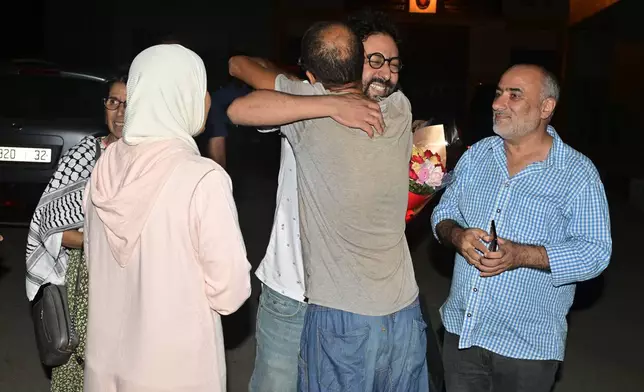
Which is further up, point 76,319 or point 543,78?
point 543,78

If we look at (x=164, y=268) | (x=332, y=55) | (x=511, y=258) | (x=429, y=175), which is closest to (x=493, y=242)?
(x=511, y=258)

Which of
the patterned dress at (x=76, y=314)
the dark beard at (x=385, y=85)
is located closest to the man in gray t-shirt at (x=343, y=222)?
the dark beard at (x=385, y=85)

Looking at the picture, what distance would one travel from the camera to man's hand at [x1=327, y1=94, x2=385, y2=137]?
3129mm

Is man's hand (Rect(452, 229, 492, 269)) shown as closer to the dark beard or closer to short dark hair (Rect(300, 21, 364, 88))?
the dark beard

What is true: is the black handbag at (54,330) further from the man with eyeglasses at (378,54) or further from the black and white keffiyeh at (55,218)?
the man with eyeglasses at (378,54)

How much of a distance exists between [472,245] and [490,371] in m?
0.66

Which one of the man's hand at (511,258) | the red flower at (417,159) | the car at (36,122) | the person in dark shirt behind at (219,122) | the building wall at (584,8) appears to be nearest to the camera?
the man's hand at (511,258)

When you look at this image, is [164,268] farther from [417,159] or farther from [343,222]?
[417,159]

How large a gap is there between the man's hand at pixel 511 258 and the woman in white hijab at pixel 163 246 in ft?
3.89

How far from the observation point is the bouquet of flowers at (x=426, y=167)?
4.00 meters

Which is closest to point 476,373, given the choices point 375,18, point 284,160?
point 284,160

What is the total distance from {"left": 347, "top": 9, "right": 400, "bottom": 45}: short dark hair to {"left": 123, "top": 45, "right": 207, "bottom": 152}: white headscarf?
1145 mm

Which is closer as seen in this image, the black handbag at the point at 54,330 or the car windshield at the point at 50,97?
Result: the black handbag at the point at 54,330

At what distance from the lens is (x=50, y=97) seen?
29.2ft
